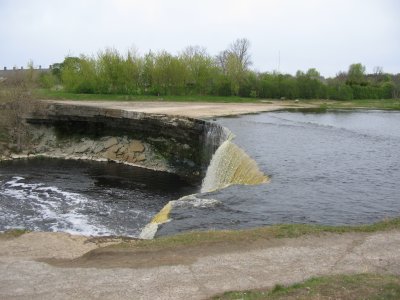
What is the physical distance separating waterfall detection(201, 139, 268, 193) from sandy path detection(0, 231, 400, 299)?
864cm

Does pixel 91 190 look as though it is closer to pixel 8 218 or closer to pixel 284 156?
pixel 8 218

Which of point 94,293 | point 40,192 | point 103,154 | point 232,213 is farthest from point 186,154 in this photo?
point 94,293

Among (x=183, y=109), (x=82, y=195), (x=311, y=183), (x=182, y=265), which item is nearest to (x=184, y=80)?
(x=183, y=109)

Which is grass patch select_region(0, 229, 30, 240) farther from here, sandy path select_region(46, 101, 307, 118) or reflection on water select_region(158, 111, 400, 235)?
sandy path select_region(46, 101, 307, 118)

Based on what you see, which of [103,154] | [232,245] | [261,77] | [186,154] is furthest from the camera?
[261,77]

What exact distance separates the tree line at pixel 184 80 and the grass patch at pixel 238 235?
5236 cm

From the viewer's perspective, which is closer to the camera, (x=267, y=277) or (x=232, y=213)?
(x=267, y=277)

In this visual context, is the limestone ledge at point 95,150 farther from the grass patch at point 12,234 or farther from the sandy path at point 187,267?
the sandy path at point 187,267

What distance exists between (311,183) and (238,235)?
800 cm

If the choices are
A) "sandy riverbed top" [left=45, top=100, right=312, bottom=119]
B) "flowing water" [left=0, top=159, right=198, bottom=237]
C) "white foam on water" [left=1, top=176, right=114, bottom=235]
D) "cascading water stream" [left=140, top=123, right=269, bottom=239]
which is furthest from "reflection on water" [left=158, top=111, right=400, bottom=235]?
"sandy riverbed top" [left=45, top=100, right=312, bottom=119]

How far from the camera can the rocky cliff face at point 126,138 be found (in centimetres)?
3622

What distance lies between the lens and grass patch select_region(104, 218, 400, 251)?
1141 cm

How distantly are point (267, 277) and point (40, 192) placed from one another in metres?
22.5

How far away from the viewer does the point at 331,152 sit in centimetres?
2514
